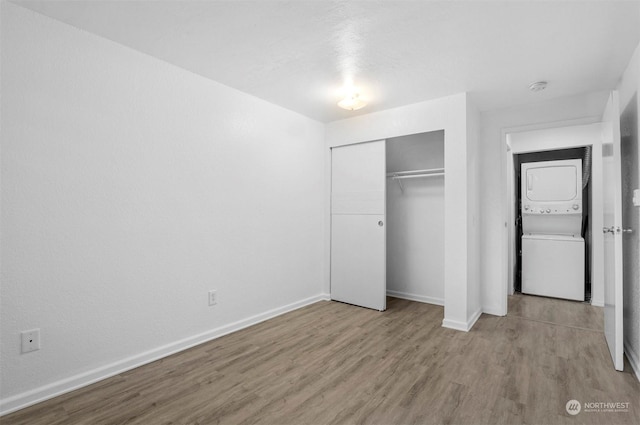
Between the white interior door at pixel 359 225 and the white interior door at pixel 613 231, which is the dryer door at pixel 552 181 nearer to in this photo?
the white interior door at pixel 613 231

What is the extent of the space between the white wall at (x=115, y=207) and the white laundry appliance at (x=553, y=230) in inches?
152

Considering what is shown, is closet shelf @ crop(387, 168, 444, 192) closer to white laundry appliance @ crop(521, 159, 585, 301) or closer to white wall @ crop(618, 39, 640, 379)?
white wall @ crop(618, 39, 640, 379)

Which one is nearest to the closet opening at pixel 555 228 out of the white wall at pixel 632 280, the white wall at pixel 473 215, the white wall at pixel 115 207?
the white wall at pixel 473 215

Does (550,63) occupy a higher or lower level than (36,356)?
higher

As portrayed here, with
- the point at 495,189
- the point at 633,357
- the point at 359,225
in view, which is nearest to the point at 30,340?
the point at 359,225

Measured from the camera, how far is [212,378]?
2.15 metres

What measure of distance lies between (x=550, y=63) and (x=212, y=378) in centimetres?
350

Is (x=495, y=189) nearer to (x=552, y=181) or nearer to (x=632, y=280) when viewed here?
(x=632, y=280)

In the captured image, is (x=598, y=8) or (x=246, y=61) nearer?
(x=598, y=8)

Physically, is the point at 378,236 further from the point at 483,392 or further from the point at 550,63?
the point at 550,63

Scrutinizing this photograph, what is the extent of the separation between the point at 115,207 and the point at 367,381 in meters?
2.15

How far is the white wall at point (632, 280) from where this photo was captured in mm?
2166

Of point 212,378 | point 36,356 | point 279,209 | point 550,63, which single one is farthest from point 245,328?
point 550,63

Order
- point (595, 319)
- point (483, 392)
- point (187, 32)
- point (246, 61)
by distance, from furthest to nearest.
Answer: point (595, 319), point (246, 61), point (187, 32), point (483, 392)
